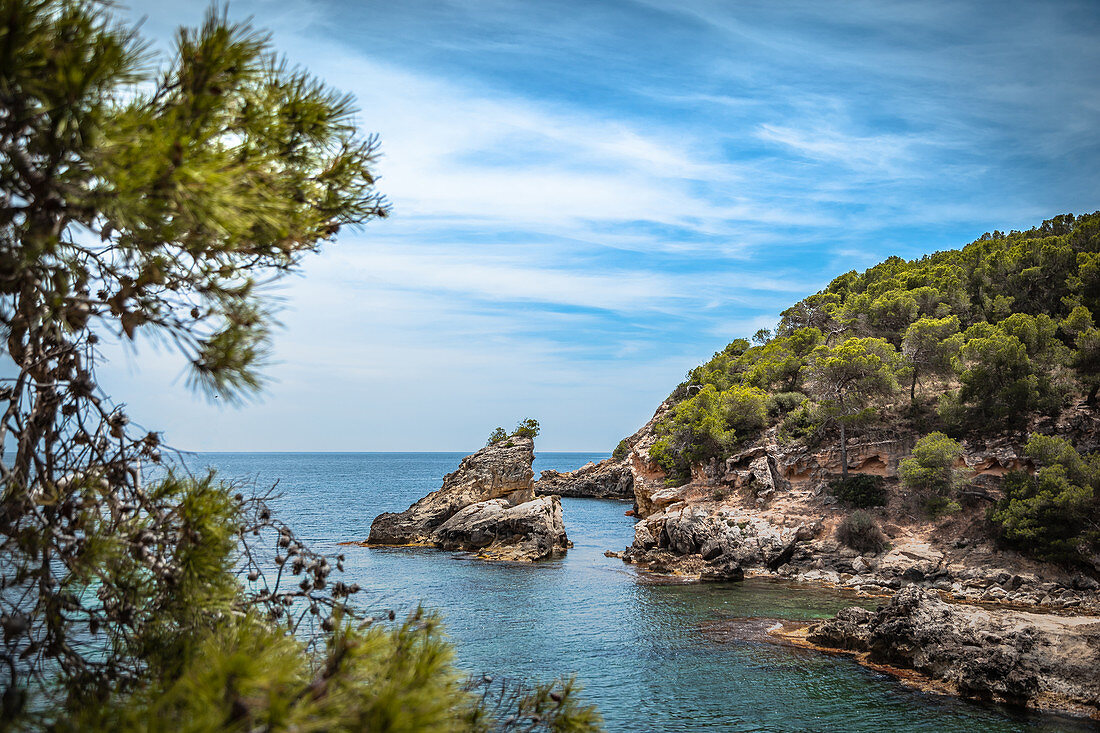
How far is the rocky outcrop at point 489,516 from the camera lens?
112 ft

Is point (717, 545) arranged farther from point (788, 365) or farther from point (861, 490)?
point (788, 365)

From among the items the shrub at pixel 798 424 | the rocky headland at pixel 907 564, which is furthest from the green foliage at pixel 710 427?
the shrub at pixel 798 424

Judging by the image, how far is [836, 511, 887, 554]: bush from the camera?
2677 centimetres

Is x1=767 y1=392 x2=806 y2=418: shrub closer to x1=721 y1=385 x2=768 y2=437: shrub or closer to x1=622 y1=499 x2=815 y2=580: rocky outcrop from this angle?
x1=721 y1=385 x2=768 y2=437: shrub

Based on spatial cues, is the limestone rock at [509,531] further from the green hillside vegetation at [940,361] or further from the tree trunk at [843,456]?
the tree trunk at [843,456]

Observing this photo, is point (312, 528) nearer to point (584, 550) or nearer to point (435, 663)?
point (584, 550)

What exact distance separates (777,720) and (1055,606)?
12876 mm

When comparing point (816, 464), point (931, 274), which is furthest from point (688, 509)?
point (931, 274)

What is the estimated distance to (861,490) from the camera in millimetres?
28750

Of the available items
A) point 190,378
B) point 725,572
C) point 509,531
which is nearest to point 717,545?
point 725,572

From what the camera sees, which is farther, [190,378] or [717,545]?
[717,545]

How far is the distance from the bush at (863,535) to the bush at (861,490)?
1055 mm

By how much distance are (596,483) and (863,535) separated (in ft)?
174

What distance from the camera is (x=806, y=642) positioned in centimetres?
1816
